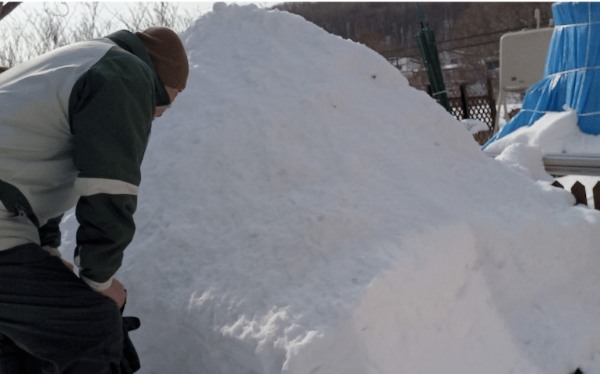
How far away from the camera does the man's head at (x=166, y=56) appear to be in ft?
6.85

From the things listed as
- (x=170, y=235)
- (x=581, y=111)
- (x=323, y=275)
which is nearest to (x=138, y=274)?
(x=170, y=235)

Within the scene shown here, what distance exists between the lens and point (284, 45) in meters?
4.08

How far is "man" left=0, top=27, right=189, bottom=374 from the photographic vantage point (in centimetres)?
179

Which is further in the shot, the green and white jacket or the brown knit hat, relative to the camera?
the brown knit hat

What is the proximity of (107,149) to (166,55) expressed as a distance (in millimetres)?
451

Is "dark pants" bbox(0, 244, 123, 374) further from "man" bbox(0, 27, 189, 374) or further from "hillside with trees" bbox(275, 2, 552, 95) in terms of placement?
"hillside with trees" bbox(275, 2, 552, 95)

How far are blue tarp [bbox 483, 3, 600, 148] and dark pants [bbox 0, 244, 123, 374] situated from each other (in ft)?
21.5

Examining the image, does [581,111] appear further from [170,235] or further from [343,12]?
[343,12]

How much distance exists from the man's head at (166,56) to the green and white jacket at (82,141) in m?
0.16

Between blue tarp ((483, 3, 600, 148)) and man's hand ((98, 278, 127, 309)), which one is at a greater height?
man's hand ((98, 278, 127, 309))

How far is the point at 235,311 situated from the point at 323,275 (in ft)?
1.24

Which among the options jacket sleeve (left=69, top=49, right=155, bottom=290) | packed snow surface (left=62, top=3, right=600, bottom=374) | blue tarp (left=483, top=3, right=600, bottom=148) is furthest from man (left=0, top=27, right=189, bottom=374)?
blue tarp (left=483, top=3, right=600, bottom=148)

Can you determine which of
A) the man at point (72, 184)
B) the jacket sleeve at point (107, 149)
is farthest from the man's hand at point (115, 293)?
the jacket sleeve at point (107, 149)

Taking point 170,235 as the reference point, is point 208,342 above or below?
below
